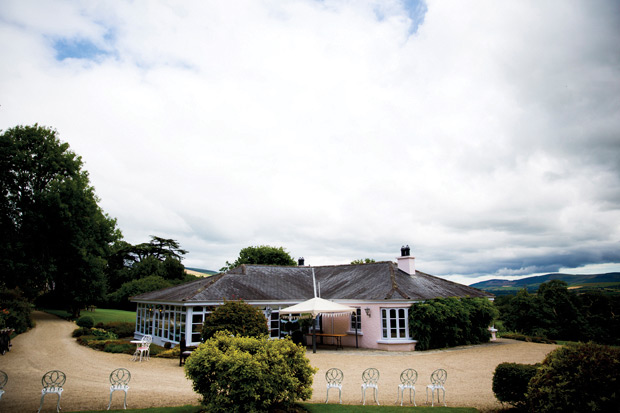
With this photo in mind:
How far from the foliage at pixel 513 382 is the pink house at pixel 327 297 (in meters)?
11.3

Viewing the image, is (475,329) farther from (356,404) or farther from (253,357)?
(253,357)

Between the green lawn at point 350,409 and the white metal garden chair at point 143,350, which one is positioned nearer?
the green lawn at point 350,409

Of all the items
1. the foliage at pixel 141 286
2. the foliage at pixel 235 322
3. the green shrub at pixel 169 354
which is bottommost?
the green shrub at pixel 169 354

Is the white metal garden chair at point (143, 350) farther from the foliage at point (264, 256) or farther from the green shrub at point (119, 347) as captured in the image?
the foliage at point (264, 256)

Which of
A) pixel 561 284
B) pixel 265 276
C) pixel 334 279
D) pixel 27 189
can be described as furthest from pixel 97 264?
pixel 561 284

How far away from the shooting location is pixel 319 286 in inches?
1054

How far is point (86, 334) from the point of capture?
76.5 feet

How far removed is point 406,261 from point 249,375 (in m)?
19.2

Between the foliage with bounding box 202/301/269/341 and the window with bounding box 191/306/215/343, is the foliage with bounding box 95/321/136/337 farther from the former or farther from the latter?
the foliage with bounding box 202/301/269/341

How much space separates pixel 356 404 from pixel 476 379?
5461mm

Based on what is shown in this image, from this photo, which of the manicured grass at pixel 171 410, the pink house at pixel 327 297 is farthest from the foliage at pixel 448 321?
the manicured grass at pixel 171 410

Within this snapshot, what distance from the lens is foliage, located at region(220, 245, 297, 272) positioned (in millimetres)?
48075

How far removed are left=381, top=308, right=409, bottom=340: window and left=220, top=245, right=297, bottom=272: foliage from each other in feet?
93.8

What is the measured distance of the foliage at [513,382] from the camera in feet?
26.8
